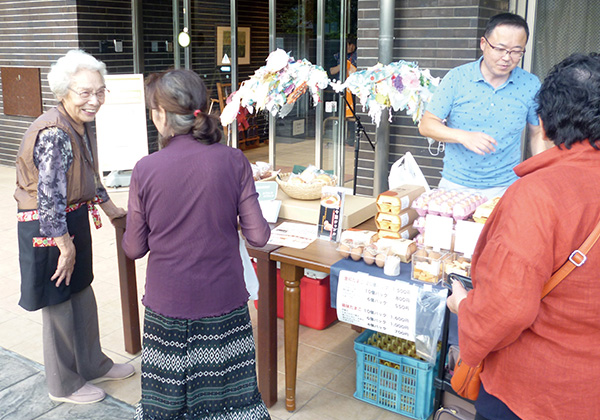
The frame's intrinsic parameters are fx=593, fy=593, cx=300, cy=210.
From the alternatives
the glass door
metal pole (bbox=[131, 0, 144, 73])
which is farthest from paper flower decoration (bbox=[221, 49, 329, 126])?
metal pole (bbox=[131, 0, 144, 73])

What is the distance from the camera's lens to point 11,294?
4172 mm

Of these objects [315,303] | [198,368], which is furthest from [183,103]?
[315,303]

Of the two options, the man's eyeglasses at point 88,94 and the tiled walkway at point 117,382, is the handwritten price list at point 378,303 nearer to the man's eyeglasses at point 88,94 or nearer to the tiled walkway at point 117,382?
the tiled walkway at point 117,382

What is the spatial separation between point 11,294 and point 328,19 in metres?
4.47

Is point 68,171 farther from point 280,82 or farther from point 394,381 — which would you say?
point 394,381

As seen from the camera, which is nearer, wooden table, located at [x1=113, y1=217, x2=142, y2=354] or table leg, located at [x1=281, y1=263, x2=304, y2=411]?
table leg, located at [x1=281, y1=263, x2=304, y2=411]

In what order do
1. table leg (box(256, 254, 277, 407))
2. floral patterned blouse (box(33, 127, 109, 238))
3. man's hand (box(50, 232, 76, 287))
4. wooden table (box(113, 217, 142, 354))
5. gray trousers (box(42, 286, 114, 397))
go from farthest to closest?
wooden table (box(113, 217, 142, 354)) → gray trousers (box(42, 286, 114, 397)) → table leg (box(256, 254, 277, 407)) → man's hand (box(50, 232, 76, 287)) → floral patterned blouse (box(33, 127, 109, 238))

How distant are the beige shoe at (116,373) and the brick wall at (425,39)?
2.52 meters

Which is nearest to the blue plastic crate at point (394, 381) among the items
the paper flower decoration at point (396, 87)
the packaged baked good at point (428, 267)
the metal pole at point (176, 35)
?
the packaged baked good at point (428, 267)

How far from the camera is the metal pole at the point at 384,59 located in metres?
4.67

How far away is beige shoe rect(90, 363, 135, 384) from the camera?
3039 mm

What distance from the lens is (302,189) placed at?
118 inches

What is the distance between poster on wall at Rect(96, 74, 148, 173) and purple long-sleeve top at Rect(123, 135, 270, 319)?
4.95 m

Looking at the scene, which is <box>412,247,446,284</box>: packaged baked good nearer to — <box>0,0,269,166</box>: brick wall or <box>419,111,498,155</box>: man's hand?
<box>419,111,498,155</box>: man's hand
